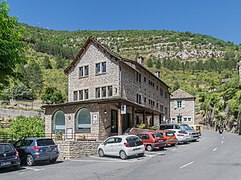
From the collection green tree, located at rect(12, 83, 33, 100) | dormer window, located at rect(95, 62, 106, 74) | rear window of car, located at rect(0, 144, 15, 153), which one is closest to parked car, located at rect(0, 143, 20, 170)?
rear window of car, located at rect(0, 144, 15, 153)

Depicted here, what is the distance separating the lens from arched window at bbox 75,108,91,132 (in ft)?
92.3

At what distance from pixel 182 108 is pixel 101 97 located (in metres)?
35.6

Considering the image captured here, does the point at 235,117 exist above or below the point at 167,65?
below

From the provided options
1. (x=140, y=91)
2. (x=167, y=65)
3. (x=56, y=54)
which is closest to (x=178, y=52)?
(x=167, y=65)

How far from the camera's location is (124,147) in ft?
61.8

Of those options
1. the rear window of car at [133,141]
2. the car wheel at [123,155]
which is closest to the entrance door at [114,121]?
the rear window of car at [133,141]

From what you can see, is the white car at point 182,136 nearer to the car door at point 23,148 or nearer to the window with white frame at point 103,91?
the window with white frame at point 103,91

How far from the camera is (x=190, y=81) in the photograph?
108625 mm

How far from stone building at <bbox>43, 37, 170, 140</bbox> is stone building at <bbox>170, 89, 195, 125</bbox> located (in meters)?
21.8

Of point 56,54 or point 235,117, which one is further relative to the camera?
point 56,54

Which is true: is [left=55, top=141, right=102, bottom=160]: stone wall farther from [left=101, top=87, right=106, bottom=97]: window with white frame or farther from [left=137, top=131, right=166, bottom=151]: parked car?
[left=101, top=87, right=106, bottom=97]: window with white frame

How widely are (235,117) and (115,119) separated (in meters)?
30.9

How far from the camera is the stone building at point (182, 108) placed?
6607cm

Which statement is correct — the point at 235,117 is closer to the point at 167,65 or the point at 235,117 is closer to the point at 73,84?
the point at 73,84
